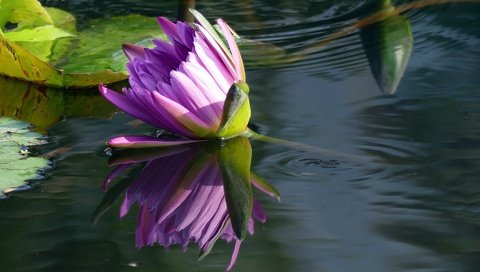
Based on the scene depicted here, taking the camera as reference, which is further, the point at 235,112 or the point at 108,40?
the point at 108,40

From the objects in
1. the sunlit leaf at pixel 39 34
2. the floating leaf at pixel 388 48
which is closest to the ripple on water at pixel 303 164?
the floating leaf at pixel 388 48

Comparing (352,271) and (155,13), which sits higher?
(352,271)

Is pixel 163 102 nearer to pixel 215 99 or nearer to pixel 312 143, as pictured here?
pixel 215 99

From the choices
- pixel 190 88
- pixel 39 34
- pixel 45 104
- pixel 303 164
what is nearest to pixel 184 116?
pixel 190 88

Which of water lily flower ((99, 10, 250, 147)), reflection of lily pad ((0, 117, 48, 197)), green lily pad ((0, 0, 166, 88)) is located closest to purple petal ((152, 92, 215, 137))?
water lily flower ((99, 10, 250, 147))

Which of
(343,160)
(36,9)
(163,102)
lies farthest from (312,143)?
(36,9)

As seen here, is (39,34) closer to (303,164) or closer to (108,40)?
(108,40)
